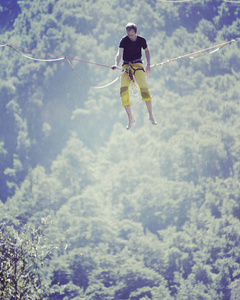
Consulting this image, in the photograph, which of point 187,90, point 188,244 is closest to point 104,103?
point 187,90

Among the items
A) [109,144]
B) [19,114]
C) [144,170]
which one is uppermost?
[19,114]

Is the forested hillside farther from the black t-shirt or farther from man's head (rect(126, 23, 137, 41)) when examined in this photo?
man's head (rect(126, 23, 137, 41))

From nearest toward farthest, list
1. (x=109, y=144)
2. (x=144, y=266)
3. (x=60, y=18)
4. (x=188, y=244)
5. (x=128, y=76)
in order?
(x=128, y=76)
(x=144, y=266)
(x=188, y=244)
(x=109, y=144)
(x=60, y=18)

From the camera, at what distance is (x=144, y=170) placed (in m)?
67.9

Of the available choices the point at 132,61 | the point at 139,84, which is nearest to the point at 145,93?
the point at 139,84

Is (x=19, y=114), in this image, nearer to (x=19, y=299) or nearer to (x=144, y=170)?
(x=144, y=170)

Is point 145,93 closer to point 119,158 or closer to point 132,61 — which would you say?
point 132,61

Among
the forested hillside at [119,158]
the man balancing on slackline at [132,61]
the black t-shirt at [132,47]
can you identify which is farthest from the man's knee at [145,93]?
the forested hillside at [119,158]

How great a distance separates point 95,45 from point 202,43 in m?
28.1

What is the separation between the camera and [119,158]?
77.2 m

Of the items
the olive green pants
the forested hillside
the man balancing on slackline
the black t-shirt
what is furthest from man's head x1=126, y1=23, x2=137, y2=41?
the forested hillside

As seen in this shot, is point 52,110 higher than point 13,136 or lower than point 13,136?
higher

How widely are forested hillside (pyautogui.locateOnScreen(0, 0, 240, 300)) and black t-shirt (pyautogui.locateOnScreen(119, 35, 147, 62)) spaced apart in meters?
6.90

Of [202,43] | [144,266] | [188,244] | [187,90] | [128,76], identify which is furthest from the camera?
[202,43]
